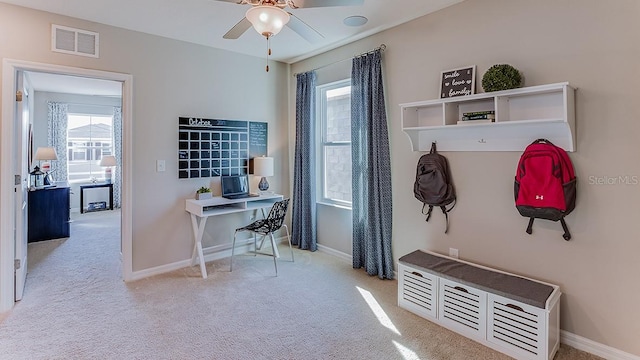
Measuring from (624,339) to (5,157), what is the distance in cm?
476

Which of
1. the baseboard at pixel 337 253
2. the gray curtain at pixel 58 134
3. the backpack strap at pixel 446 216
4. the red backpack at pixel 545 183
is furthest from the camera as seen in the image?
the gray curtain at pixel 58 134

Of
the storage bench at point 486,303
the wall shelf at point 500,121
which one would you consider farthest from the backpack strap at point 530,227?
the wall shelf at point 500,121

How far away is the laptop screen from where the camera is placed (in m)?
3.94

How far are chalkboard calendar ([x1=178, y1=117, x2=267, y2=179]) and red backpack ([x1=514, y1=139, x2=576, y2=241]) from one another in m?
3.09

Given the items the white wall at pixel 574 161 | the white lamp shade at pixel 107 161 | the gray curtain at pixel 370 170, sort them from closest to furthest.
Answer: the white wall at pixel 574 161
the gray curtain at pixel 370 170
the white lamp shade at pixel 107 161

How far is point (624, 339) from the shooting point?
204 centimetres

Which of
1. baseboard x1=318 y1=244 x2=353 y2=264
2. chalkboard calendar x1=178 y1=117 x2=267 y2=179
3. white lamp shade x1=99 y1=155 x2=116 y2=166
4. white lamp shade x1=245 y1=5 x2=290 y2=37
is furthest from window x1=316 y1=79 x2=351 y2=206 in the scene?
white lamp shade x1=99 y1=155 x2=116 y2=166

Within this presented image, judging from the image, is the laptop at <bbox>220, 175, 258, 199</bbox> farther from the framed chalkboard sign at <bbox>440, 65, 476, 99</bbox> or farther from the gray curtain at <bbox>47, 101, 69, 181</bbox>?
the gray curtain at <bbox>47, 101, 69, 181</bbox>

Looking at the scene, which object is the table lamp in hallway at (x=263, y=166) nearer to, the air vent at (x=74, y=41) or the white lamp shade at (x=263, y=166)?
the white lamp shade at (x=263, y=166)

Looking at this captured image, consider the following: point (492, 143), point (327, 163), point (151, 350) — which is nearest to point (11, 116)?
point (151, 350)

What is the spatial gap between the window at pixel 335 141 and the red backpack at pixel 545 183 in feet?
6.61

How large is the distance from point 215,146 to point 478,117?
9.51 feet

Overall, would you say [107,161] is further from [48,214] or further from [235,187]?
[235,187]

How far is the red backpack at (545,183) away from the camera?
2.14 metres
